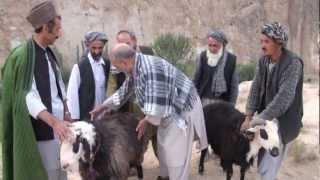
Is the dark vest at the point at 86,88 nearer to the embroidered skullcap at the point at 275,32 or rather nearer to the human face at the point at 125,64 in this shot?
the human face at the point at 125,64

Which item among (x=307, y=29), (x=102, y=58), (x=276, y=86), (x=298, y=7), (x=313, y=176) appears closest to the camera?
(x=276, y=86)

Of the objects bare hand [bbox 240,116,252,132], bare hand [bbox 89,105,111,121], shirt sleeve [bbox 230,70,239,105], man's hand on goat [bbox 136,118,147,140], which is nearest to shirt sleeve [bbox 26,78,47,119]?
man's hand on goat [bbox 136,118,147,140]

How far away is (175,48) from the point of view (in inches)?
576

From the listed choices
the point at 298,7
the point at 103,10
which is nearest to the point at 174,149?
the point at 298,7

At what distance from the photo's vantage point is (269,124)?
539 cm

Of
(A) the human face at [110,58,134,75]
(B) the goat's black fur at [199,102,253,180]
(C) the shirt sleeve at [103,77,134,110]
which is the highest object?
(A) the human face at [110,58,134,75]

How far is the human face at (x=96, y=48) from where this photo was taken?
→ 6.02m

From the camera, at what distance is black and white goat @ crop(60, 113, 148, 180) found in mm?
4648

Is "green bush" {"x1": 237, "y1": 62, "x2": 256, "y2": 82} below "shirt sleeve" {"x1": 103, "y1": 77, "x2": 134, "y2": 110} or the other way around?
below

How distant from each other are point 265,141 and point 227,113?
1.09 meters

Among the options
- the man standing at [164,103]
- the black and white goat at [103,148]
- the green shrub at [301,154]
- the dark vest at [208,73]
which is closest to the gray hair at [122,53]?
the man standing at [164,103]

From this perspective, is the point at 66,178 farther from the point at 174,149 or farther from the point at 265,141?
the point at 265,141

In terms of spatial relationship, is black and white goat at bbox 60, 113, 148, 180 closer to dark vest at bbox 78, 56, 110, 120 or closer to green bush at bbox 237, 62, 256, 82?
dark vest at bbox 78, 56, 110, 120

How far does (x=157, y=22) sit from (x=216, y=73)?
32.6ft
